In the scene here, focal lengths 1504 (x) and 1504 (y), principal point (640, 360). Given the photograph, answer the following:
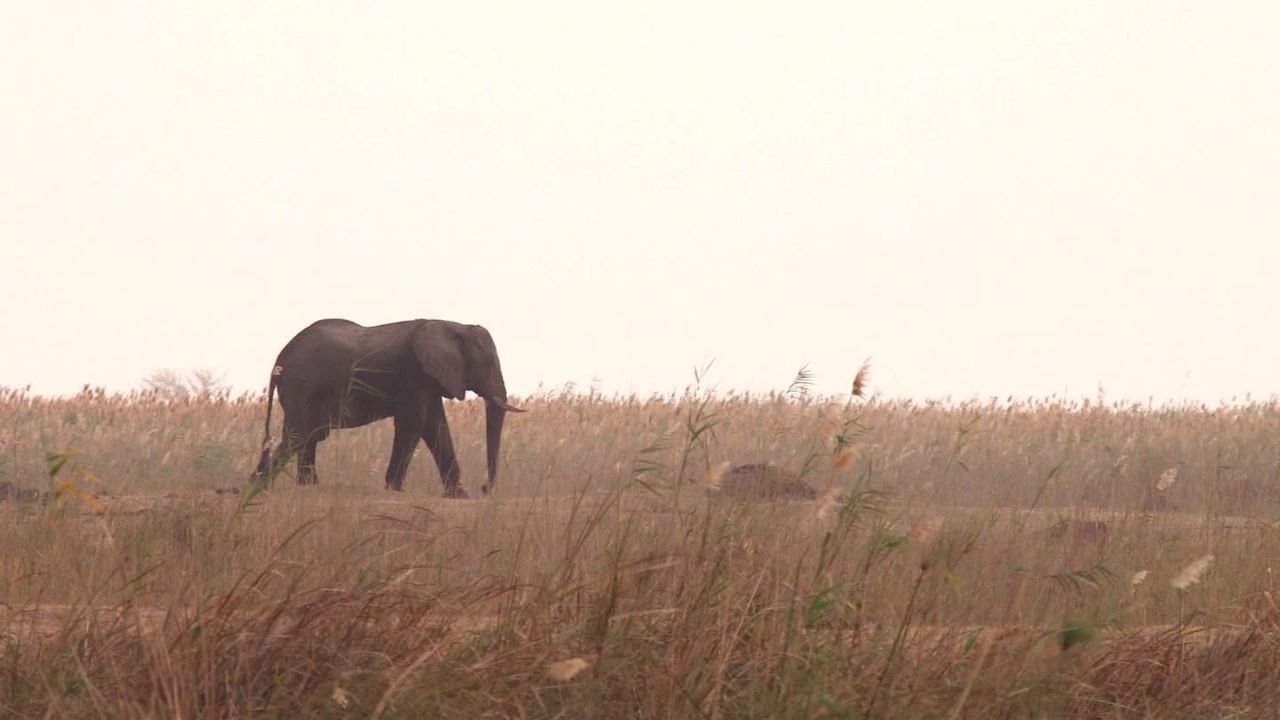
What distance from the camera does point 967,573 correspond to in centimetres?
656

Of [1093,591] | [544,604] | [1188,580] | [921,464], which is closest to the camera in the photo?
[1188,580]

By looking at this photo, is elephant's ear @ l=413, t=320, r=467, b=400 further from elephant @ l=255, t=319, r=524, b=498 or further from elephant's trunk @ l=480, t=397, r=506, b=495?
elephant's trunk @ l=480, t=397, r=506, b=495

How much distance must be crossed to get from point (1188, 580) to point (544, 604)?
1723mm

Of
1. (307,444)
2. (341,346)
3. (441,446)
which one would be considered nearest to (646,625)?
(441,446)

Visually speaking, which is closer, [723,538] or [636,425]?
[723,538]

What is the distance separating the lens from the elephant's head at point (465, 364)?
40.1 feet

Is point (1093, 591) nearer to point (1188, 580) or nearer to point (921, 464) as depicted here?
point (1188, 580)

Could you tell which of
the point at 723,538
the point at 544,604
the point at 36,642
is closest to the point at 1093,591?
the point at 723,538

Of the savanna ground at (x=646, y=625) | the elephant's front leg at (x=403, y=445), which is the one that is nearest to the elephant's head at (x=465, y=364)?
the elephant's front leg at (x=403, y=445)

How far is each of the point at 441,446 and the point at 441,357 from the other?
723 mm

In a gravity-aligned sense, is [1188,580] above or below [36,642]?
above

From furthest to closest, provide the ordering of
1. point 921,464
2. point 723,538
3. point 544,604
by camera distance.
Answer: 1. point 921,464
2. point 723,538
3. point 544,604

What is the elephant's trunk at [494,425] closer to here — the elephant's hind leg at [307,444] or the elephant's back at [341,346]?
the elephant's back at [341,346]

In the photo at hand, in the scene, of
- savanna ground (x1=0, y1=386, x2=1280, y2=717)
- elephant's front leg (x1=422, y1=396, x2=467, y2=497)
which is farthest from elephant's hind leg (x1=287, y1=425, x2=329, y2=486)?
savanna ground (x1=0, y1=386, x2=1280, y2=717)
